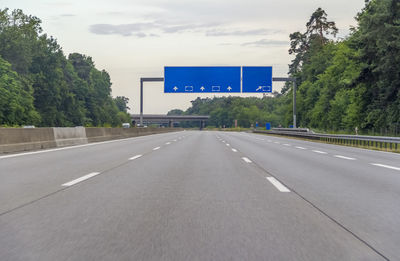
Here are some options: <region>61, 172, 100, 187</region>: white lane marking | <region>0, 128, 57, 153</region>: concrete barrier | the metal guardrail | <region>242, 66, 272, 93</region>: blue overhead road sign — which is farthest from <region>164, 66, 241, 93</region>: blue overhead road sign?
<region>61, 172, 100, 187</region>: white lane marking

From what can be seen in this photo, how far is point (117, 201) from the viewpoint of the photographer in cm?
679

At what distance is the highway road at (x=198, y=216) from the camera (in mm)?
4301

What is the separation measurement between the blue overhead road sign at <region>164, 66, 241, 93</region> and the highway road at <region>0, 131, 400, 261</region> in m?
31.8

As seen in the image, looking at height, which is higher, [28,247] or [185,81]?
[185,81]

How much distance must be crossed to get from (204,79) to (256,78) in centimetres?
448

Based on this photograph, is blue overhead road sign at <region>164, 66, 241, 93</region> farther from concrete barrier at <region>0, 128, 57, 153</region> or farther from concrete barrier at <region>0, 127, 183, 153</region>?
concrete barrier at <region>0, 128, 57, 153</region>

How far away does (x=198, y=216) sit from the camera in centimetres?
580

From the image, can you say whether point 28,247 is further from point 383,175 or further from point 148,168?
point 383,175

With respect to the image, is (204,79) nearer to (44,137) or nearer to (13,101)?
(44,137)

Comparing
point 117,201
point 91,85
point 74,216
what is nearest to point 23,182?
point 117,201

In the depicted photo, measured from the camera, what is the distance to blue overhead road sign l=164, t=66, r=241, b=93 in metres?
41.9

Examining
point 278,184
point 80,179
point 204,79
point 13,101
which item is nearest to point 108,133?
point 204,79

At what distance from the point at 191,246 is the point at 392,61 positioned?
34.7m

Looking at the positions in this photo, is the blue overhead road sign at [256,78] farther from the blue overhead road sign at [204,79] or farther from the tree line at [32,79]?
the tree line at [32,79]
